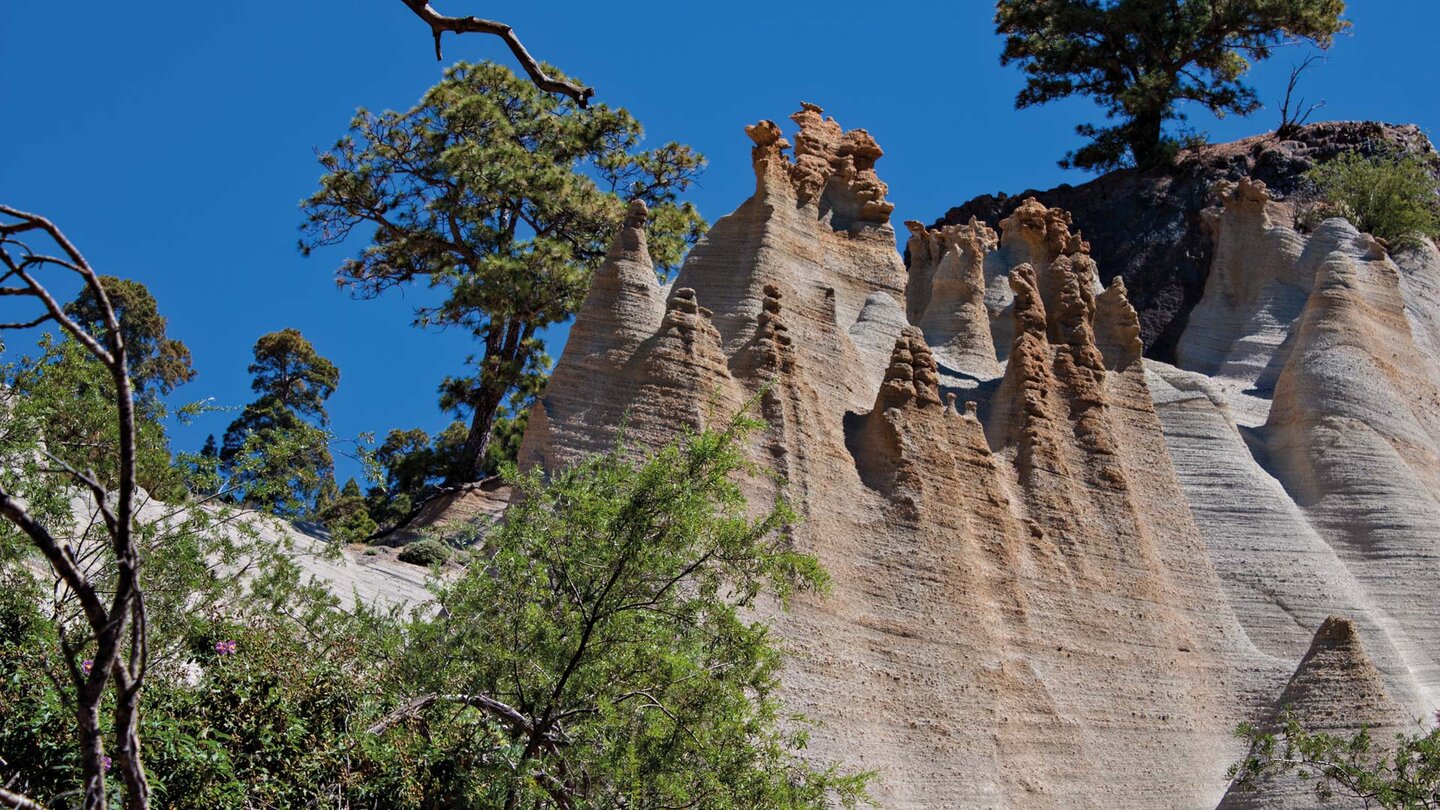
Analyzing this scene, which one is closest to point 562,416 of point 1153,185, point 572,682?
point 572,682

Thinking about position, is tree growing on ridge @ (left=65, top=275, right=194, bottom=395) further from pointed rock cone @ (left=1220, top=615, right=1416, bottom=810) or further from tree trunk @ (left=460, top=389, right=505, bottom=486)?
pointed rock cone @ (left=1220, top=615, right=1416, bottom=810)

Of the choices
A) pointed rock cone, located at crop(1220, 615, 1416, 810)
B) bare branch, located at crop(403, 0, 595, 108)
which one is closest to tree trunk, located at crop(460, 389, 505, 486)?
pointed rock cone, located at crop(1220, 615, 1416, 810)

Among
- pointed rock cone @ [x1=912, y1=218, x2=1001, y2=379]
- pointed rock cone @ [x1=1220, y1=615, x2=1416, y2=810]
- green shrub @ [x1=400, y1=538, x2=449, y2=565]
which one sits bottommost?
pointed rock cone @ [x1=1220, y1=615, x2=1416, y2=810]

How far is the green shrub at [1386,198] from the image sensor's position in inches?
1577

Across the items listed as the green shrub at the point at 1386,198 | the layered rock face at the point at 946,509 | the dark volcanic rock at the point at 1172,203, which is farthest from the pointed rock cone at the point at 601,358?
the green shrub at the point at 1386,198

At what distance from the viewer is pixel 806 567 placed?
553 inches

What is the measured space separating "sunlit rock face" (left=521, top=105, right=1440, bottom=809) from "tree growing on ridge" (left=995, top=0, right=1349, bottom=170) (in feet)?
50.8

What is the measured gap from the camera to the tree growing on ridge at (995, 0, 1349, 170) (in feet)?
157

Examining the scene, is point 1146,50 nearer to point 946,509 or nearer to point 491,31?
point 946,509

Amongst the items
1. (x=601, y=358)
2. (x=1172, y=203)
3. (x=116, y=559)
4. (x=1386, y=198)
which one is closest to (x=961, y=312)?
(x=601, y=358)

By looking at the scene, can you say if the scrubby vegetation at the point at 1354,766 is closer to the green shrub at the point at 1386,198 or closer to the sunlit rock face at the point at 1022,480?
the sunlit rock face at the point at 1022,480

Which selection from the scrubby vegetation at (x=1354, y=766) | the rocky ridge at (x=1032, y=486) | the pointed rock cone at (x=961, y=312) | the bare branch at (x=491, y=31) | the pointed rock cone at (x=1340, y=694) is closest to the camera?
the bare branch at (x=491, y=31)

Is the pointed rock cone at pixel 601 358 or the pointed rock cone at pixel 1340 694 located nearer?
the pointed rock cone at pixel 601 358

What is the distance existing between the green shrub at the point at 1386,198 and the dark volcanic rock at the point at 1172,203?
4.05 feet
